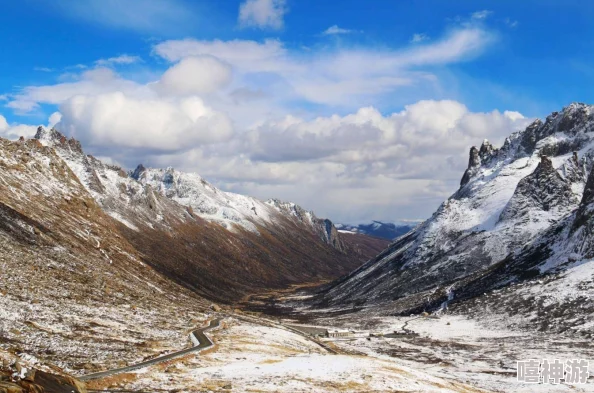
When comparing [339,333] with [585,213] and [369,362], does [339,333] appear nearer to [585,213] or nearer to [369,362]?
[369,362]

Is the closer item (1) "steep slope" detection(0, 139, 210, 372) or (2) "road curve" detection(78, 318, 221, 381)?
(2) "road curve" detection(78, 318, 221, 381)

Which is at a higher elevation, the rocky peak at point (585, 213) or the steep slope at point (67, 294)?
A: the rocky peak at point (585, 213)

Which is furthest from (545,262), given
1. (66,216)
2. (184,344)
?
Result: (66,216)

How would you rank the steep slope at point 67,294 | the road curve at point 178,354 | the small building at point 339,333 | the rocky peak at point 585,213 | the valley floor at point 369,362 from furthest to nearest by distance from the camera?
the rocky peak at point 585,213
the small building at point 339,333
the steep slope at point 67,294
the valley floor at point 369,362
the road curve at point 178,354

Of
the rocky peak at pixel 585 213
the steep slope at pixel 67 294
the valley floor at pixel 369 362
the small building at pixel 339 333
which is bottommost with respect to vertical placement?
the small building at pixel 339 333

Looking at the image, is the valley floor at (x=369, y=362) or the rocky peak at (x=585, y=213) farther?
the rocky peak at (x=585, y=213)

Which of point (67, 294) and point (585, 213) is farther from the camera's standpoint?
point (585, 213)

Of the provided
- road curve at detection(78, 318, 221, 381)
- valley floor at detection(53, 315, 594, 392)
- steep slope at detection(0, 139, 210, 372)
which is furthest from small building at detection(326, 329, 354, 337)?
road curve at detection(78, 318, 221, 381)

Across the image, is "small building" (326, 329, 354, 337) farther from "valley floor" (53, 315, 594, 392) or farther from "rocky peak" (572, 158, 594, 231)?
"rocky peak" (572, 158, 594, 231)

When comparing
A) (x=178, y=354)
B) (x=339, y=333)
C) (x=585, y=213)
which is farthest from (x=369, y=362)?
(x=585, y=213)

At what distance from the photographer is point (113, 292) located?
97438 millimetres

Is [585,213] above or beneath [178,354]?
above

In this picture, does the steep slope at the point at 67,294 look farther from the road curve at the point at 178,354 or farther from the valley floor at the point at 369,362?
the valley floor at the point at 369,362

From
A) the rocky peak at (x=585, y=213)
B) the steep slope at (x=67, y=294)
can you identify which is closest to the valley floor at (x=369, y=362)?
the steep slope at (x=67, y=294)
